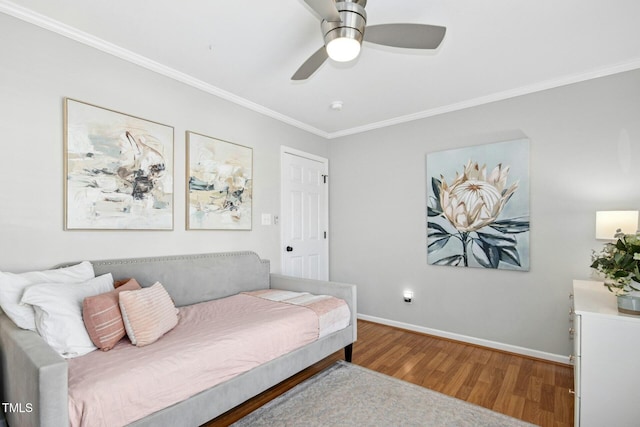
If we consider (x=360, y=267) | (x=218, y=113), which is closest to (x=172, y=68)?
(x=218, y=113)

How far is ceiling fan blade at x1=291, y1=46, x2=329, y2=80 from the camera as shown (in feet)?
6.27

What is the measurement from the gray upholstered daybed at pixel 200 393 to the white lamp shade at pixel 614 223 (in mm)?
1926

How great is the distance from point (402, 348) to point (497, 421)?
1.22 metres

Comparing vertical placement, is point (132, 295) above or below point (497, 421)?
above

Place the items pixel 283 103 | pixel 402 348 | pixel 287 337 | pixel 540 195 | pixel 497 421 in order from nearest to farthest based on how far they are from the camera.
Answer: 1. pixel 497 421
2. pixel 287 337
3. pixel 540 195
4. pixel 402 348
5. pixel 283 103

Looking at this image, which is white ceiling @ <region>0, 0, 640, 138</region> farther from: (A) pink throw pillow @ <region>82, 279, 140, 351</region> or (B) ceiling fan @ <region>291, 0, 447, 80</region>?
(A) pink throw pillow @ <region>82, 279, 140, 351</region>

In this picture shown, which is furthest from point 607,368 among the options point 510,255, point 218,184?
point 218,184

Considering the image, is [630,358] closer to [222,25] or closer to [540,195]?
[540,195]

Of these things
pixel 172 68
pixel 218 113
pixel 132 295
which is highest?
pixel 172 68

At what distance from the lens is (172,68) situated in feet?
8.62

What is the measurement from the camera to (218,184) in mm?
3021

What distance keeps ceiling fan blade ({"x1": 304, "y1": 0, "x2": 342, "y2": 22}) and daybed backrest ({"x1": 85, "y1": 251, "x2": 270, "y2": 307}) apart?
2102 millimetres

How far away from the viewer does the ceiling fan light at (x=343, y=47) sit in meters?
1.57

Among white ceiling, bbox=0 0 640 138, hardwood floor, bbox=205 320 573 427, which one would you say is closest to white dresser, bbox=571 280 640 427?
hardwood floor, bbox=205 320 573 427
